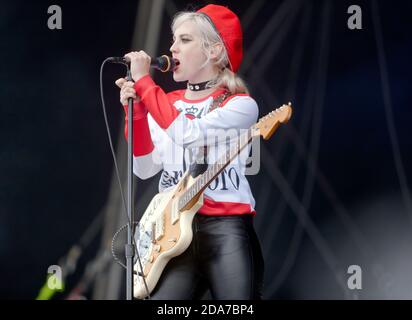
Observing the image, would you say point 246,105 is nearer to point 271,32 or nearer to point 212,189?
point 212,189

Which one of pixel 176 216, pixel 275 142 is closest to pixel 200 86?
pixel 176 216

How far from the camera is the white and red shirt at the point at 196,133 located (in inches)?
99.7

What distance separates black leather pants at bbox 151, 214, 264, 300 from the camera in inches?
98.7

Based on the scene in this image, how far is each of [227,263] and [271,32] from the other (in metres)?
1.97

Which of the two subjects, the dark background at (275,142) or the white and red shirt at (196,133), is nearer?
the white and red shirt at (196,133)

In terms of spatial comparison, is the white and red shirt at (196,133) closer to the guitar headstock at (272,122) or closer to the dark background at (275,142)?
the guitar headstock at (272,122)

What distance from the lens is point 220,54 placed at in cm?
276

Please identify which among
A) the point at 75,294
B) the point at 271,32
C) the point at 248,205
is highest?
the point at 271,32

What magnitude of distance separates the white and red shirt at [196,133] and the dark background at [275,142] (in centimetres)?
134

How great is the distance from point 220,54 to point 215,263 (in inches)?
29.6

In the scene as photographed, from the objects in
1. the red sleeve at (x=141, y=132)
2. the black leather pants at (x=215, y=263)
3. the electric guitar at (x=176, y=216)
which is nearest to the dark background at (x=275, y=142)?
the red sleeve at (x=141, y=132)

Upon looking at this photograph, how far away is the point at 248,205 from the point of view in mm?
2611

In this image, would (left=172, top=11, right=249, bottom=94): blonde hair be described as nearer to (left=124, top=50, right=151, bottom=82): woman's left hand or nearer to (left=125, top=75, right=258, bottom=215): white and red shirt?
(left=125, top=75, right=258, bottom=215): white and red shirt

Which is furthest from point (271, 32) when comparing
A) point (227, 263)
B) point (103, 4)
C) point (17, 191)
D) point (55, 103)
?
point (227, 263)
